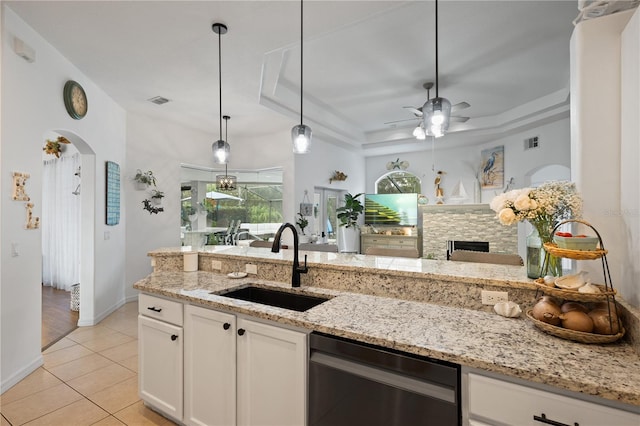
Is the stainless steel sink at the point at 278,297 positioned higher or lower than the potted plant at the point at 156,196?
lower

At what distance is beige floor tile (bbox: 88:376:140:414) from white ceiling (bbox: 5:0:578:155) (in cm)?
297

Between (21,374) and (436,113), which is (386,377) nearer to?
(436,113)

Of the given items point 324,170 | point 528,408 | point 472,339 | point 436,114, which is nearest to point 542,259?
point 472,339

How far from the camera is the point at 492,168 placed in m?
6.45

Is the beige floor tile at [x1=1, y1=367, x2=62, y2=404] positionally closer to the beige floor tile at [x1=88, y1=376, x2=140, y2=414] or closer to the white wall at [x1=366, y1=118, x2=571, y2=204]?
the beige floor tile at [x1=88, y1=376, x2=140, y2=414]

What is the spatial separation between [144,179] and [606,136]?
514cm

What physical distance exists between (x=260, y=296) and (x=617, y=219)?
196 centimetres

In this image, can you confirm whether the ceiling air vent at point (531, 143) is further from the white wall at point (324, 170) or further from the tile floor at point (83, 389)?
the tile floor at point (83, 389)

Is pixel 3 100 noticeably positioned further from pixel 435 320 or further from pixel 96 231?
pixel 435 320

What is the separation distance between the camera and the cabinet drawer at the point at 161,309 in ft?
6.08

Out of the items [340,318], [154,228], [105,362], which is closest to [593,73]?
[340,318]

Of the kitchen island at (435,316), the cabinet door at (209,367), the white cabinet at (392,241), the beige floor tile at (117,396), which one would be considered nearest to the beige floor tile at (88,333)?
the beige floor tile at (117,396)

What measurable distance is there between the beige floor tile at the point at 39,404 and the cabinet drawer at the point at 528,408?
2.76 metres

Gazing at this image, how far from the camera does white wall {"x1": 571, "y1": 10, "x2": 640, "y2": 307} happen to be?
1.29m
